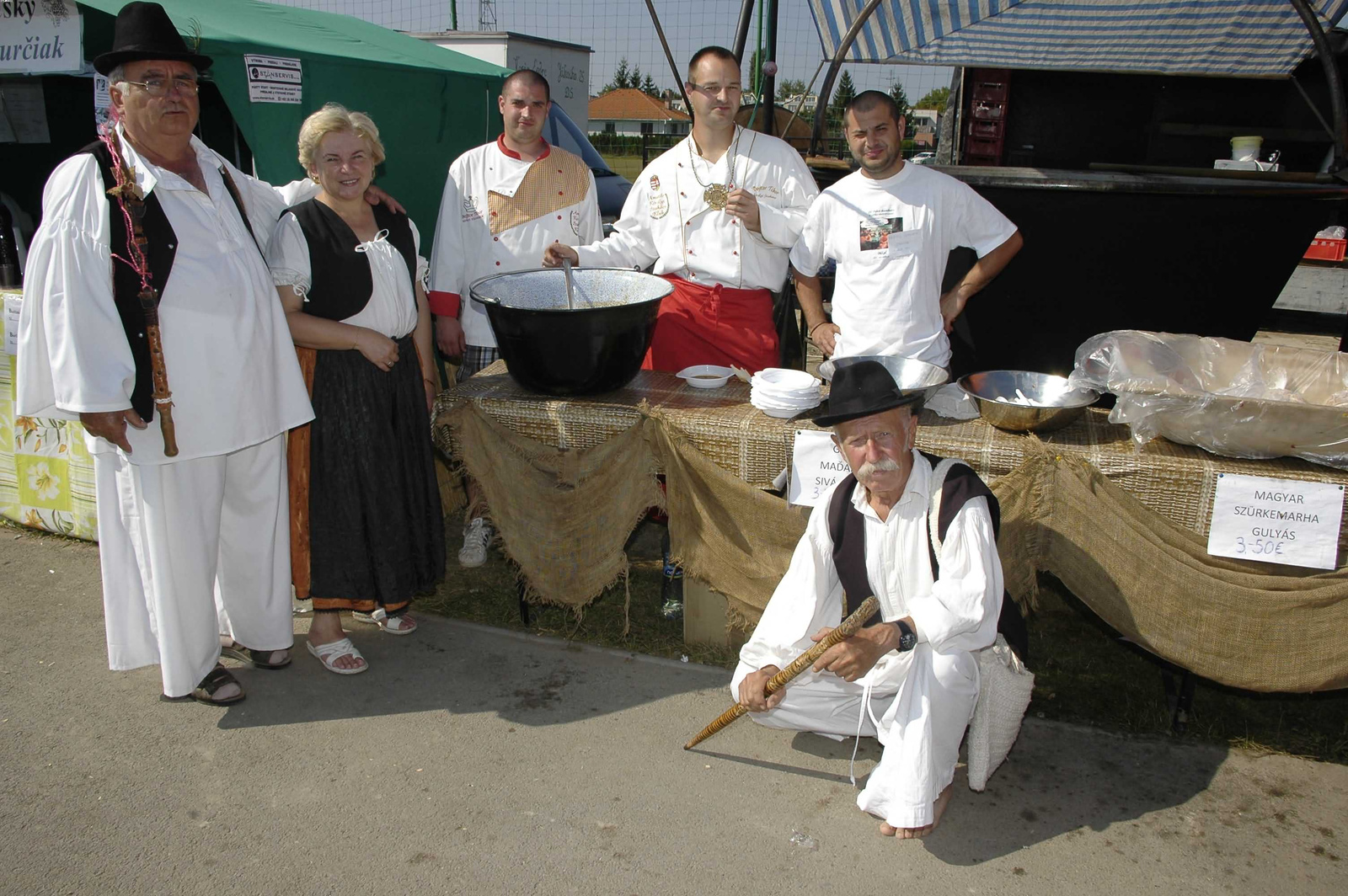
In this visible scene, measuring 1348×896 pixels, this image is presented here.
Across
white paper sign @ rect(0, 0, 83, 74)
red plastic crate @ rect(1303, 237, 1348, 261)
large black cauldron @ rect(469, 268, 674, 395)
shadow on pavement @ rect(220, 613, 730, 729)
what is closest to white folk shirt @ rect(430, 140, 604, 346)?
large black cauldron @ rect(469, 268, 674, 395)

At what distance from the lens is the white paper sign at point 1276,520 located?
8.65ft

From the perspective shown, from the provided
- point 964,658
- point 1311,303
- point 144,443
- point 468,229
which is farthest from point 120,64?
point 1311,303

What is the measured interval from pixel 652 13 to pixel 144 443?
11.7ft

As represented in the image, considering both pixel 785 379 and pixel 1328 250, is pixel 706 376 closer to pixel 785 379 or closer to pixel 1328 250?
pixel 785 379

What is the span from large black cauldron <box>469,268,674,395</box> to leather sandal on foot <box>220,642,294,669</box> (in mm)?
1272

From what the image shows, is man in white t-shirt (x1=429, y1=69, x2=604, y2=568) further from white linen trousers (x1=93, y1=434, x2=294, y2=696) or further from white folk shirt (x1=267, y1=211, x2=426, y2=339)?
white linen trousers (x1=93, y1=434, x2=294, y2=696)

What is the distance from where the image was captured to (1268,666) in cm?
275

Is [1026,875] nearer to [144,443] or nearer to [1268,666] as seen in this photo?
[1268,666]

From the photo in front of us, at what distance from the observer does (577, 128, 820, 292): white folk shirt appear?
12.1 ft

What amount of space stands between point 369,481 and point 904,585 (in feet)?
5.77

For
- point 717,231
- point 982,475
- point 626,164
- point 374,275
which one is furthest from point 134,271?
point 626,164

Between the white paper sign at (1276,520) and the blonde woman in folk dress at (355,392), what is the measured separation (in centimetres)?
250

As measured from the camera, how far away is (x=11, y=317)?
3963mm

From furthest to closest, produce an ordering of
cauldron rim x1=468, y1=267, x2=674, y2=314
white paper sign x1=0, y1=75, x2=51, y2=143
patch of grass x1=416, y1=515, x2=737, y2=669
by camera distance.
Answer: white paper sign x1=0, y1=75, x2=51, y2=143, patch of grass x1=416, y1=515, x2=737, y2=669, cauldron rim x1=468, y1=267, x2=674, y2=314
